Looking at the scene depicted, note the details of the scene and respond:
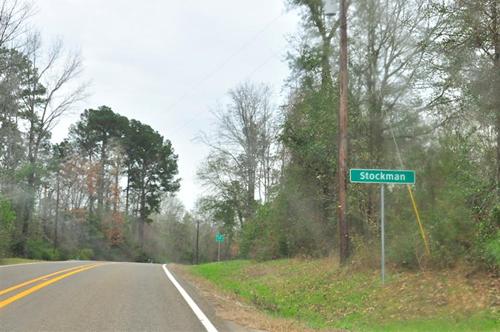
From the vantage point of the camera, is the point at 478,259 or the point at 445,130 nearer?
the point at 478,259

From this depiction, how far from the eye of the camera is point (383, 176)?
13898 mm

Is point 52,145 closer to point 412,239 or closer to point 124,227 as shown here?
point 124,227

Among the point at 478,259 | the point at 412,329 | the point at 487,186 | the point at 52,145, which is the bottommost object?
the point at 412,329

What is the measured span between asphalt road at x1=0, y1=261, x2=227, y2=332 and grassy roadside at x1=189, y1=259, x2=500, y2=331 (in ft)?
8.46

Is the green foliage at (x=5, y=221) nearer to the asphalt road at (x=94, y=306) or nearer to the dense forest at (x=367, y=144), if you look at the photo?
the dense forest at (x=367, y=144)

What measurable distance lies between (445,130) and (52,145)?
→ 57494 millimetres

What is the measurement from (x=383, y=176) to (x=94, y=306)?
7645 millimetres

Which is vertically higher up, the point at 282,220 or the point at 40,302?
the point at 282,220

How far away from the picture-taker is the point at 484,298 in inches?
409

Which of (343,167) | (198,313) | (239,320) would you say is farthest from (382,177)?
(198,313)

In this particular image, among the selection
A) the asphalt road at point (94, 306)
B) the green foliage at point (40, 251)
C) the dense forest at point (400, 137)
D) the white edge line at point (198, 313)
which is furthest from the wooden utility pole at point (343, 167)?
the green foliage at point (40, 251)

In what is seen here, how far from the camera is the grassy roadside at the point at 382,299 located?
10164mm

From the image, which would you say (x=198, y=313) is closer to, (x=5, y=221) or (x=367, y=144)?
(x=367, y=144)

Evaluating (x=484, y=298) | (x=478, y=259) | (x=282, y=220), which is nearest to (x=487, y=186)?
(x=478, y=259)
